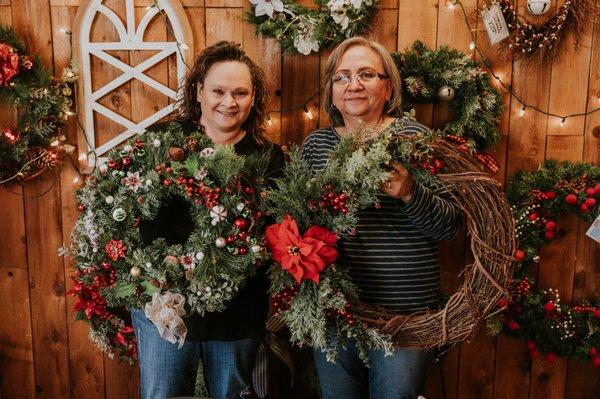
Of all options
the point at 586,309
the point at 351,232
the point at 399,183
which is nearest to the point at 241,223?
the point at 351,232

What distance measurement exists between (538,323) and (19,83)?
2279 millimetres

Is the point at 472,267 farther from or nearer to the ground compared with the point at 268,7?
nearer to the ground

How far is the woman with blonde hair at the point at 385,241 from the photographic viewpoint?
4.73ft

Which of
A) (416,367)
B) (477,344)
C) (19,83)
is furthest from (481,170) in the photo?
(19,83)

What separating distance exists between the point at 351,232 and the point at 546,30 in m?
1.29

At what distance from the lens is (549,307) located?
1979 mm

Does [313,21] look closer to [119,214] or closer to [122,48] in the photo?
[122,48]

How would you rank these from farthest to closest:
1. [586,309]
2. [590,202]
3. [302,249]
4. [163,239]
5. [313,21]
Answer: [586,309]
[313,21]
[590,202]
[163,239]
[302,249]

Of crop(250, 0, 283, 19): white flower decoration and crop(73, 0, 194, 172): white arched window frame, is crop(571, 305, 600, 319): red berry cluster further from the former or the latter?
crop(73, 0, 194, 172): white arched window frame

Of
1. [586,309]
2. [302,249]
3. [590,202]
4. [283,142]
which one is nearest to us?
[302,249]

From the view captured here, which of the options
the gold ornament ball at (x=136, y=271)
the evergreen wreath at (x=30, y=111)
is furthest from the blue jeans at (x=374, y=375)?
the evergreen wreath at (x=30, y=111)

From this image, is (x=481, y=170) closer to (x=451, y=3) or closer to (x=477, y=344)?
(x=451, y=3)

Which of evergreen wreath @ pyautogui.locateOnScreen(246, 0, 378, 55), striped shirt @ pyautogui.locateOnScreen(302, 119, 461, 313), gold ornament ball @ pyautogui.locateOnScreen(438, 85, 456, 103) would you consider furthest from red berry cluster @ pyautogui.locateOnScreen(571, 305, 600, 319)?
evergreen wreath @ pyautogui.locateOnScreen(246, 0, 378, 55)

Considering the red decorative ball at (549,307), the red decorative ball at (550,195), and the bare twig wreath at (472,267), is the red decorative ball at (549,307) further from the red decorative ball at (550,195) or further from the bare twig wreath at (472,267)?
the bare twig wreath at (472,267)
